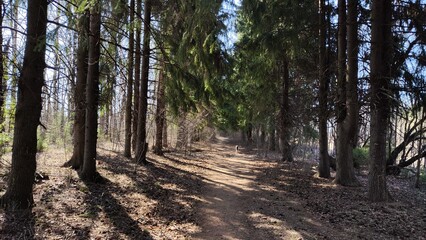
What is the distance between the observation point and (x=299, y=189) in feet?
33.6

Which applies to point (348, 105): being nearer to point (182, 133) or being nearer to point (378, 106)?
point (378, 106)

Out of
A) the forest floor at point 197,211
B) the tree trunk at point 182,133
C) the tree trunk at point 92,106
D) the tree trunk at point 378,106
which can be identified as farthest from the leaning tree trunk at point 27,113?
the tree trunk at point 182,133

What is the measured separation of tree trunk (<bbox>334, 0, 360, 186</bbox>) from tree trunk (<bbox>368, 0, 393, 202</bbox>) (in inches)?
35.8

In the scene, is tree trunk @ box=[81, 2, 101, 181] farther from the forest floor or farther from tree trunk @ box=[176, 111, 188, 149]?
tree trunk @ box=[176, 111, 188, 149]

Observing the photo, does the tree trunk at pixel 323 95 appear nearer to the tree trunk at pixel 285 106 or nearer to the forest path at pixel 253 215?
the forest path at pixel 253 215

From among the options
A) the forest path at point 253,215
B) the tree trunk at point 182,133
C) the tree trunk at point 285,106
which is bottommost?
the forest path at point 253,215

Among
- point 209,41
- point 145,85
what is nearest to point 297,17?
point 209,41

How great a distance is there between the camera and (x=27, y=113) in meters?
5.60

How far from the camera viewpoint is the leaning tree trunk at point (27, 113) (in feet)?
18.3

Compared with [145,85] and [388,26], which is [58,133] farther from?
[388,26]

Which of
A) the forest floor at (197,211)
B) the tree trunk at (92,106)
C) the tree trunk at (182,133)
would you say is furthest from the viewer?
the tree trunk at (182,133)

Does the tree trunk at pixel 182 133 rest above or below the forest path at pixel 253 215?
above

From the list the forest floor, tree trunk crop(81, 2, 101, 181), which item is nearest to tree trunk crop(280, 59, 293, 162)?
the forest floor

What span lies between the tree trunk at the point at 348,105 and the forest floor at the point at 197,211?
0.73 meters
